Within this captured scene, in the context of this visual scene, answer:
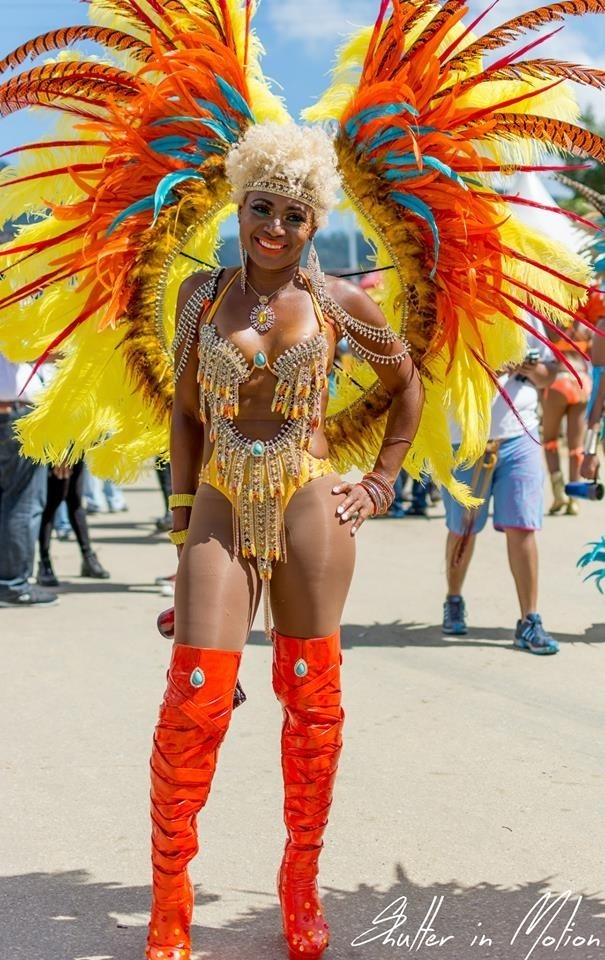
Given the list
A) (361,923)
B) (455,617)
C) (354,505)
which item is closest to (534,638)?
(455,617)

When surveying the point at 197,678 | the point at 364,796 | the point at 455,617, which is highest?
the point at 197,678

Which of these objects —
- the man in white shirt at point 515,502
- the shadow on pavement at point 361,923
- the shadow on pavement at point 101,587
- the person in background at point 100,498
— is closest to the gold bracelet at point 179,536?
the shadow on pavement at point 361,923

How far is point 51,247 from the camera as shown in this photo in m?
3.48

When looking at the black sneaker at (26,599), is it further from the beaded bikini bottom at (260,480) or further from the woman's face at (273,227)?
the woman's face at (273,227)

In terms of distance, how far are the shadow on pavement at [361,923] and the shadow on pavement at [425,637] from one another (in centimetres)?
287

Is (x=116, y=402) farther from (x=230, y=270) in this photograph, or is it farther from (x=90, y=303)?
(x=230, y=270)

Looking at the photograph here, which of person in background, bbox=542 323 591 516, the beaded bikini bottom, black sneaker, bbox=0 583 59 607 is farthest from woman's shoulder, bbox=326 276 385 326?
person in background, bbox=542 323 591 516

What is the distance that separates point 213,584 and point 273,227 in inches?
35.2

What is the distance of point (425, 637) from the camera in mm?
6477

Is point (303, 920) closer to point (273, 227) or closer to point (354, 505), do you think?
point (354, 505)

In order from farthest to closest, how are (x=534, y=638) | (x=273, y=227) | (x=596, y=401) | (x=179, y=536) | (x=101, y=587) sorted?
(x=101, y=587), (x=534, y=638), (x=596, y=401), (x=179, y=536), (x=273, y=227)

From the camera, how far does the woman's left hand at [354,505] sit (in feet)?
10.2

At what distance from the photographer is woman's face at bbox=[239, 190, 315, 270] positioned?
3045 mm

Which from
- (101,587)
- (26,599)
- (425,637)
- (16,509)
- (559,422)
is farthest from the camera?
(559,422)
